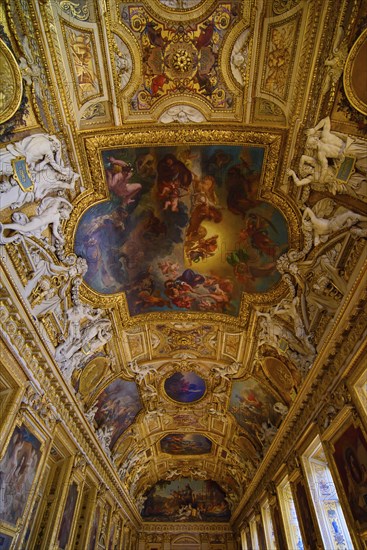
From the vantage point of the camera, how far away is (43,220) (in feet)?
25.0

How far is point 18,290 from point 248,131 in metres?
6.41

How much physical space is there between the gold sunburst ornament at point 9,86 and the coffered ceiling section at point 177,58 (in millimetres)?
866

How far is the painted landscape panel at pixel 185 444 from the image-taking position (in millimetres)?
20609

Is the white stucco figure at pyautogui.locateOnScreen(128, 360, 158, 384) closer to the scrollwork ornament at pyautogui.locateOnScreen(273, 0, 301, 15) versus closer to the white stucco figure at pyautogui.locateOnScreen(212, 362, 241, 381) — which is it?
the white stucco figure at pyautogui.locateOnScreen(212, 362, 241, 381)

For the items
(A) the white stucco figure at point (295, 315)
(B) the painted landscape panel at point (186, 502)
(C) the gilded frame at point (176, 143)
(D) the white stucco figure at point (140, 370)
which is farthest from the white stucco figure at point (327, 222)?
(B) the painted landscape panel at point (186, 502)

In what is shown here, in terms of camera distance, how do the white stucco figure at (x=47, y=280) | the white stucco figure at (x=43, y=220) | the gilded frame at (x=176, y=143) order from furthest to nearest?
the gilded frame at (x=176, y=143), the white stucco figure at (x=47, y=280), the white stucco figure at (x=43, y=220)

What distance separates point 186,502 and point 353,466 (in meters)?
23.0

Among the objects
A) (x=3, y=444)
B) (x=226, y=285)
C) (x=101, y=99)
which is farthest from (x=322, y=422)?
(x=101, y=99)

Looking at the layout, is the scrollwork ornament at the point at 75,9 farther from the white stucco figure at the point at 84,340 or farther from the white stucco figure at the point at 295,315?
the white stucco figure at the point at 295,315

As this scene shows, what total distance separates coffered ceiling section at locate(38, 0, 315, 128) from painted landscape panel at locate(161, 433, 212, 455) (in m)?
18.2

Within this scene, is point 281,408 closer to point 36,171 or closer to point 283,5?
point 36,171

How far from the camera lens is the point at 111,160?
884 centimetres

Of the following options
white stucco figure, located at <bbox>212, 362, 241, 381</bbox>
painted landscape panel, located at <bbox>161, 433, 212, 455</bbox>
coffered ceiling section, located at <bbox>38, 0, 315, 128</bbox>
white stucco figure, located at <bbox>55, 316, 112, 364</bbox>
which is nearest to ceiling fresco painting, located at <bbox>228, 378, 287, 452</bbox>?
white stucco figure, located at <bbox>212, 362, 241, 381</bbox>

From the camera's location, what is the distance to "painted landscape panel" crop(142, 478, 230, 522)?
83.9 feet
